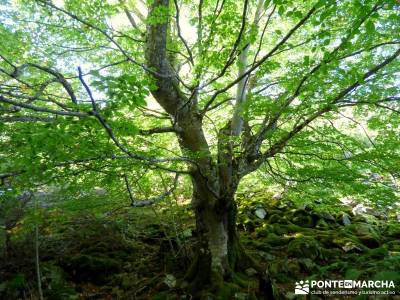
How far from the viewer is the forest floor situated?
6020 mm

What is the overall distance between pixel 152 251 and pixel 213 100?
212 inches

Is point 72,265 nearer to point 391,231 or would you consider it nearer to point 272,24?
point 272,24

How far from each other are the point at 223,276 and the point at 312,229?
484 cm

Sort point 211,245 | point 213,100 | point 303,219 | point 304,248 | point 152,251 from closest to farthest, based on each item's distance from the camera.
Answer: point 213,100
point 211,245
point 304,248
point 152,251
point 303,219

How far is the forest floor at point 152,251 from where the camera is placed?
6.02 m

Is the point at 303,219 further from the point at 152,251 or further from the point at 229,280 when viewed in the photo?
the point at 152,251

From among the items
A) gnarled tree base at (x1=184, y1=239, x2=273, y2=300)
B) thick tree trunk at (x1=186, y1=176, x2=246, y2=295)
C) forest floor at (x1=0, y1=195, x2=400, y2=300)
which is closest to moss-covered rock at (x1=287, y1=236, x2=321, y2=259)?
forest floor at (x1=0, y1=195, x2=400, y2=300)

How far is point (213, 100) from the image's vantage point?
185 inches

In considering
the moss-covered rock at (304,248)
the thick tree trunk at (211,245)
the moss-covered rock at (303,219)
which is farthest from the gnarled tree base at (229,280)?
the moss-covered rock at (303,219)

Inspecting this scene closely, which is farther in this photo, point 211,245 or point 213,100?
point 211,245

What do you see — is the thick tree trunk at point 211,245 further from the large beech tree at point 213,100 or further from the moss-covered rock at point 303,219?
the moss-covered rock at point 303,219

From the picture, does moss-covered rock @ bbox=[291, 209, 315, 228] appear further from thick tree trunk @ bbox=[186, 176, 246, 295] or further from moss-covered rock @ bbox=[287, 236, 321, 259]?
thick tree trunk @ bbox=[186, 176, 246, 295]

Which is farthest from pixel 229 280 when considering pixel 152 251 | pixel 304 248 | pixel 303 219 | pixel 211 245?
pixel 303 219

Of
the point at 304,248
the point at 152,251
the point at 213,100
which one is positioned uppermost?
the point at 213,100
